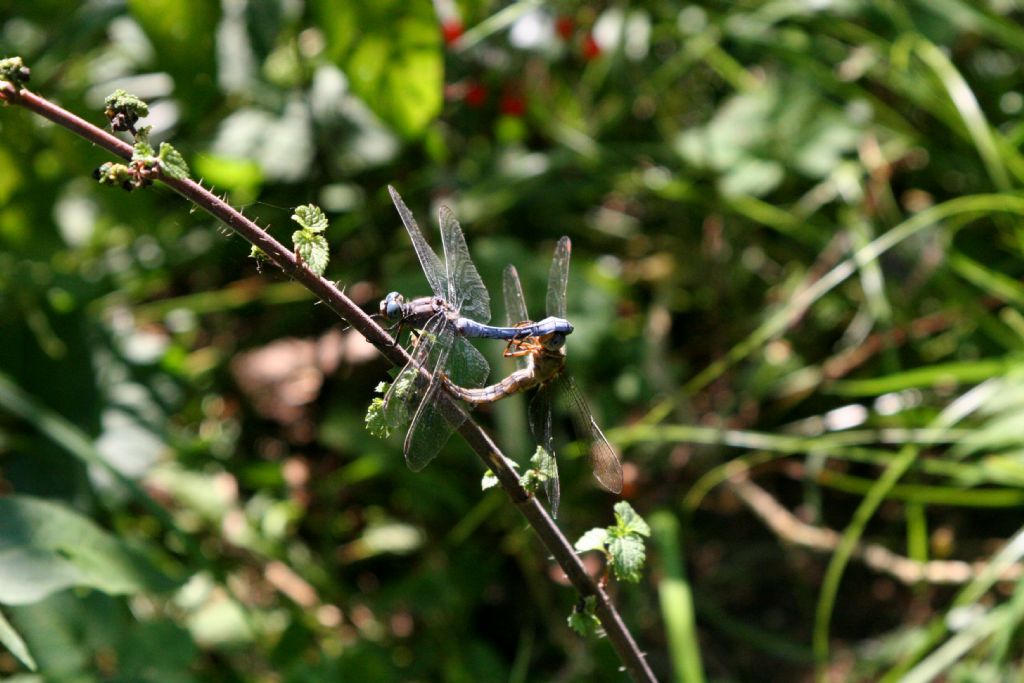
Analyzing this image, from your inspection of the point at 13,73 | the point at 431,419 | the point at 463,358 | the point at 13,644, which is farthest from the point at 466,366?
the point at 13,644

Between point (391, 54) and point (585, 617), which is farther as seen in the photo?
point (391, 54)

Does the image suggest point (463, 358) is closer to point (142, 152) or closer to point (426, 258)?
point (426, 258)

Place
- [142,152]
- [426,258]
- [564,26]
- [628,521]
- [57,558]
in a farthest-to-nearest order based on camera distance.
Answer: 1. [564,26]
2. [57,558]
3. [426,258]
4. [628,521]
5. [142,152]

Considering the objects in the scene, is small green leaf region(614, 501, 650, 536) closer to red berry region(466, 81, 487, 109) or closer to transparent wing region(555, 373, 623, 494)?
transparent wing region(555, 373, 623, 494)

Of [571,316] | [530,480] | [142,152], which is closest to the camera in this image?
[142,152]

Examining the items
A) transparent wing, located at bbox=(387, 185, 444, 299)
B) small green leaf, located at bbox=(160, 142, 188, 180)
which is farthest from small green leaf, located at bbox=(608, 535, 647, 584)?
small green leaf, located at bbox=(160, 142, 188, 180)

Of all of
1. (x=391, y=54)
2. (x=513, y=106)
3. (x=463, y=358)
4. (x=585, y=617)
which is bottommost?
(x=585, y=617)

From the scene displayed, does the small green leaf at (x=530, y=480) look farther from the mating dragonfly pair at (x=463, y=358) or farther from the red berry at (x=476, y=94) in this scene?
the red berry at (x=476, y=94)
